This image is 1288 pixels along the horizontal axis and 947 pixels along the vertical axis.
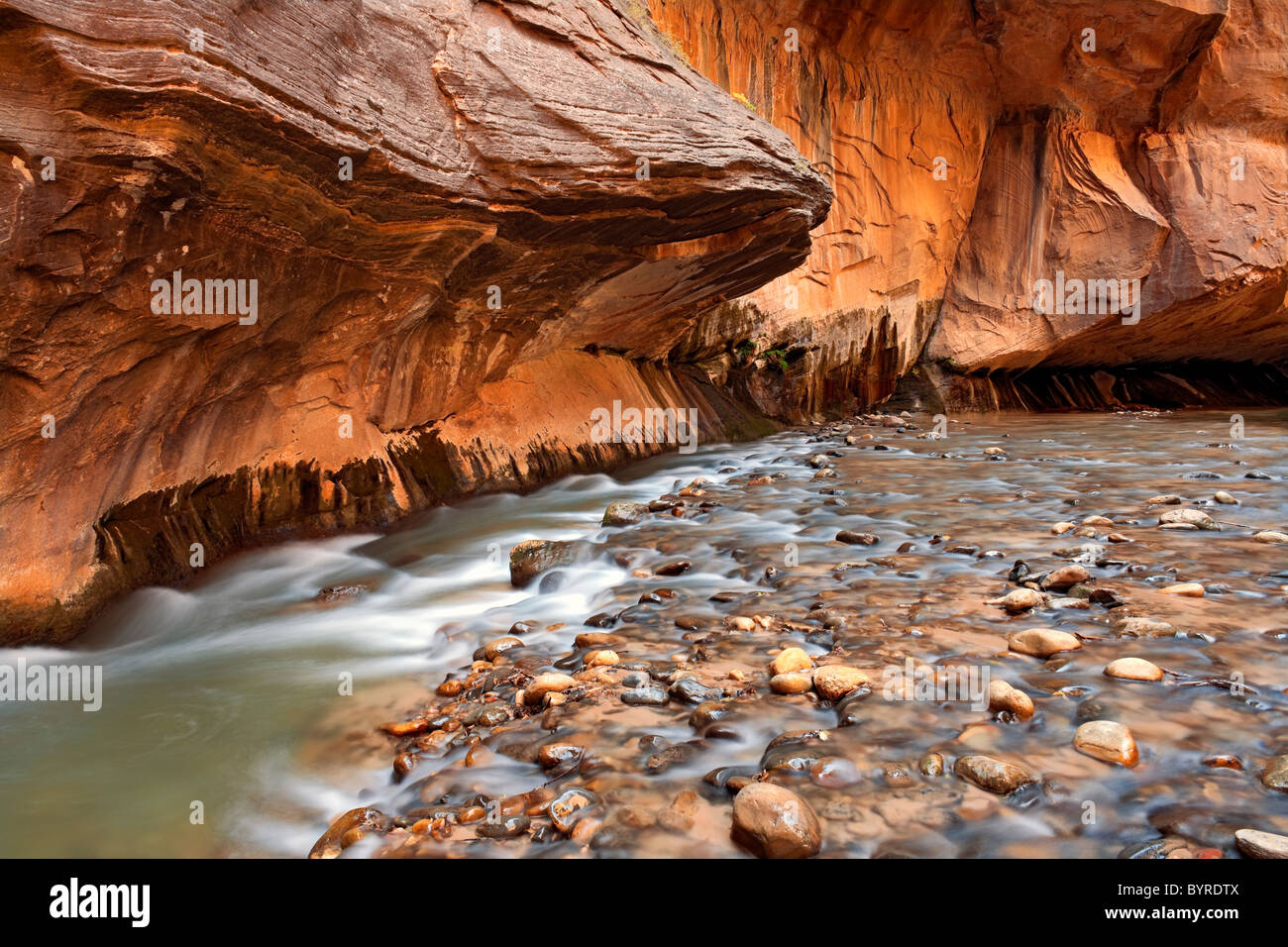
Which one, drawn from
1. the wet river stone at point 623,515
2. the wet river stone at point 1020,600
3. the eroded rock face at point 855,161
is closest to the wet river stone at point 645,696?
the wet river stone at point 1020,600

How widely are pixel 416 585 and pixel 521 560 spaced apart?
699 mm

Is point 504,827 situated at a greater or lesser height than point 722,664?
lesser

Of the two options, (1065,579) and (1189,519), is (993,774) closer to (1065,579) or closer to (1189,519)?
(1065,579)

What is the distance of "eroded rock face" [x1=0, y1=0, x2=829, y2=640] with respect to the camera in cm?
317

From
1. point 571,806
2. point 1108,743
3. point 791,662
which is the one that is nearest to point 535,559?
point 791,662

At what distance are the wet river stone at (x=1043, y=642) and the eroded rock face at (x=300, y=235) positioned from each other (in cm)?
372

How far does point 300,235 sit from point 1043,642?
418 centimetres

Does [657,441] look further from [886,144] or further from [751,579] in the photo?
[886,144]

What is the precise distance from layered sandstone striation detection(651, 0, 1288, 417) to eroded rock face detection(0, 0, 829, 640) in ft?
21.3

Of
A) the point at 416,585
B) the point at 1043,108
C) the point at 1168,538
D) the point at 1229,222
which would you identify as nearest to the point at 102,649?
the point at 416,585

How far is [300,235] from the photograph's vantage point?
428 cm

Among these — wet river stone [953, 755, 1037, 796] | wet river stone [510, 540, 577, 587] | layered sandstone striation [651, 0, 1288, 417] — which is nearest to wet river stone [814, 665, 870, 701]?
wet river stone [953, 755, 1037, 796]

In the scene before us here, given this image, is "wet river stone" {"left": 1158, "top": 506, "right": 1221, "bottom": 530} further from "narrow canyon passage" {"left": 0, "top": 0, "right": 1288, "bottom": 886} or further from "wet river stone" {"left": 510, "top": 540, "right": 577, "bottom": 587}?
"wet river stone" {"left": 510, "top": 540, "right": 577, "bottom": 587}

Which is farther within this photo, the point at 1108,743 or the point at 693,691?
the point at 693,691
